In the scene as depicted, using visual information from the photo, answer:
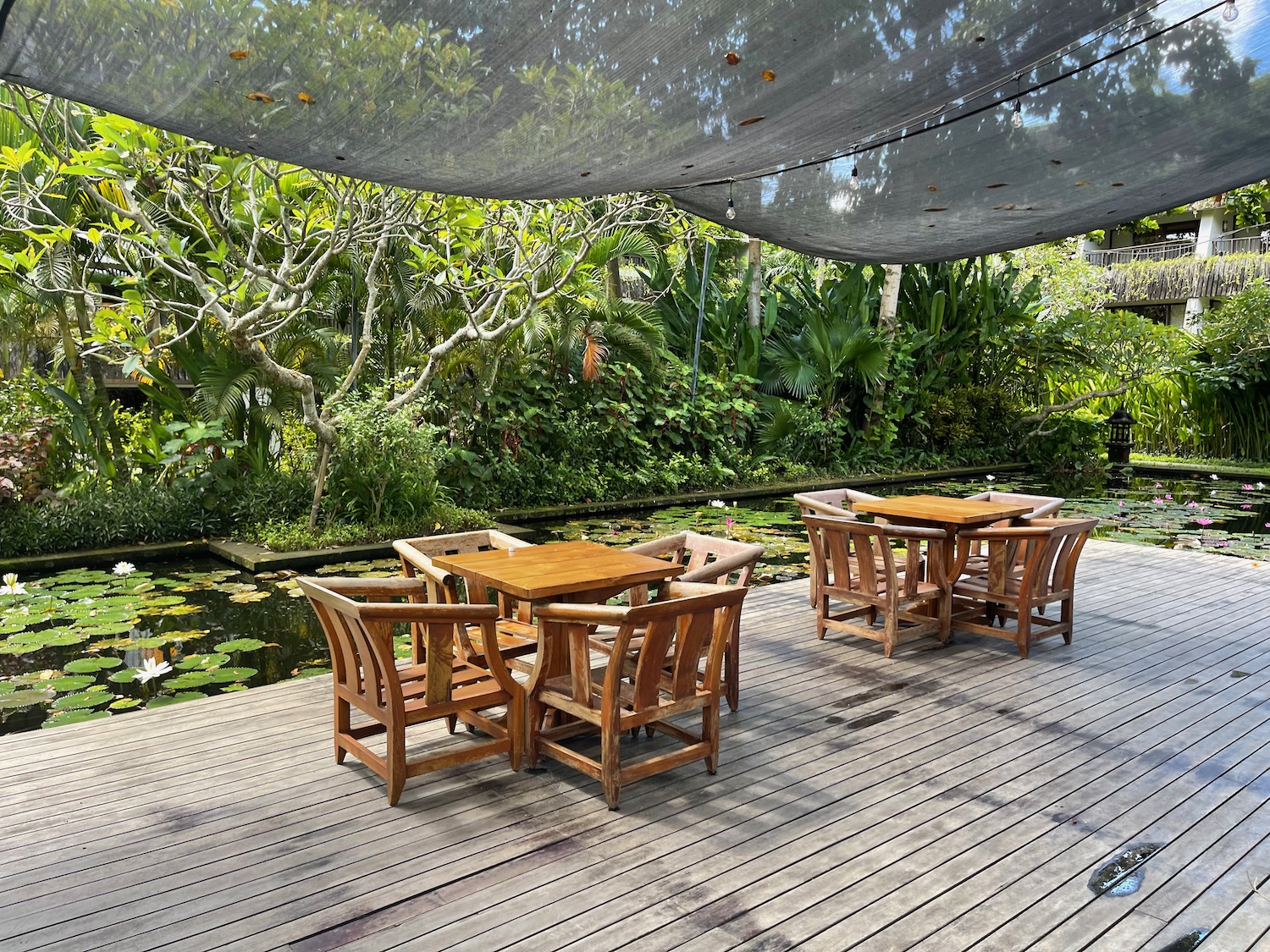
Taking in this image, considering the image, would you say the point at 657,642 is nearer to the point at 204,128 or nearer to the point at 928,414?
the point at 204,128

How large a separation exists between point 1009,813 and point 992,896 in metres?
0.56

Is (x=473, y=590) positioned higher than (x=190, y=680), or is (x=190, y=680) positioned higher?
(x=473, y=590)

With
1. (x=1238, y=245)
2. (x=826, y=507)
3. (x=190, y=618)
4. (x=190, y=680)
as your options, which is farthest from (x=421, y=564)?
(x=1238, y=245)

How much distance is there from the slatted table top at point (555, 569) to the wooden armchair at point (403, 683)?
10.6 inches

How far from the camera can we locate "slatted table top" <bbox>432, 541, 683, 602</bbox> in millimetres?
3232

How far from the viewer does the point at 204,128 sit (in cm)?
263

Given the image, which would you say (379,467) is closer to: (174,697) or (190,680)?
(190,680)

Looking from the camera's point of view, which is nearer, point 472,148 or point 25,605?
point 472,148

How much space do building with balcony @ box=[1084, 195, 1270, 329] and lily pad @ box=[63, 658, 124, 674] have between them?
23.5 meters

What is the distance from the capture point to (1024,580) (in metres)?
4.66

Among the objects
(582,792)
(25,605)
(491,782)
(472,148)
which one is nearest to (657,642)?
(582,792)

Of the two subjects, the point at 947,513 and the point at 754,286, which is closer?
the point at 947,513

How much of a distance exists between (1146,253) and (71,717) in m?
33.4

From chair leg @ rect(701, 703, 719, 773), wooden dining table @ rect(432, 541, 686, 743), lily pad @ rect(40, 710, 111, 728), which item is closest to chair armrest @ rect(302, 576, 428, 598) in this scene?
wooden dining table @ rect(432, 541, 686, 743)
